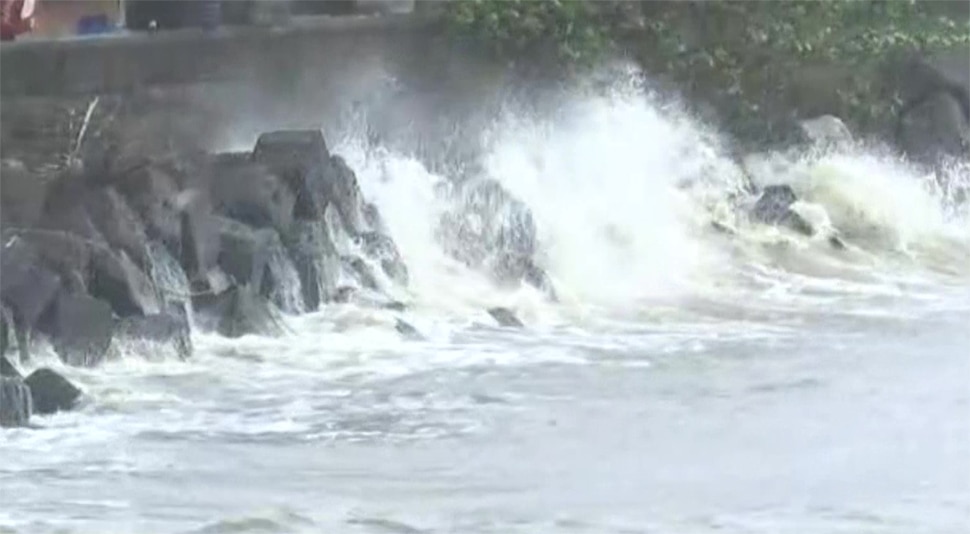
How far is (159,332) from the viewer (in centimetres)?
1156

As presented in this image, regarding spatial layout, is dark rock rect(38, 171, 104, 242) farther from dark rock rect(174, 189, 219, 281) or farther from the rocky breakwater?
dark rock rect(174, 189, 219, 281)

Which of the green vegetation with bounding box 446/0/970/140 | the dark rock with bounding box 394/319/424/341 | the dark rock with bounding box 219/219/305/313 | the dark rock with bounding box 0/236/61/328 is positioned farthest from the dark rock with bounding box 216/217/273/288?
the green vegetation with bounding box 446/0/970/140

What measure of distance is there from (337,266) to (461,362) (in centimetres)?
166

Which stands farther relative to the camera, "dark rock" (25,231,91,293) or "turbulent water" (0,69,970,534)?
"dark rock" (25,231,91,293)

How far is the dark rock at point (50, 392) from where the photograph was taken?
10367mm

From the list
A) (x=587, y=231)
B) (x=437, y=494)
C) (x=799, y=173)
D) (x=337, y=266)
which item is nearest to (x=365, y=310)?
Result: (x=337, y=266)

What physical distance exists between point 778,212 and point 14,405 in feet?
22.3

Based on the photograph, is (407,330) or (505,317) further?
(505,317)

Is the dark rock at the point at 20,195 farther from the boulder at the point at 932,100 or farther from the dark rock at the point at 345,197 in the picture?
the boulder at the point at 932,100

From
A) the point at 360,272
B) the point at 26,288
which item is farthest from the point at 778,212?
the point at 26,288

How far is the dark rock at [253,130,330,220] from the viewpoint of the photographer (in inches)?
534

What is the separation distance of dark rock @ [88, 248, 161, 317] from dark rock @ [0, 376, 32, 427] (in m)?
1.43

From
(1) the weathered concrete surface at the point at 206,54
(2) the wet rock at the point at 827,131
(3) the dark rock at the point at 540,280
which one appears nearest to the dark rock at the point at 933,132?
(2) the wet rock at the point at 827,131

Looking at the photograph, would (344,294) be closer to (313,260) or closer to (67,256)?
(313,260)
